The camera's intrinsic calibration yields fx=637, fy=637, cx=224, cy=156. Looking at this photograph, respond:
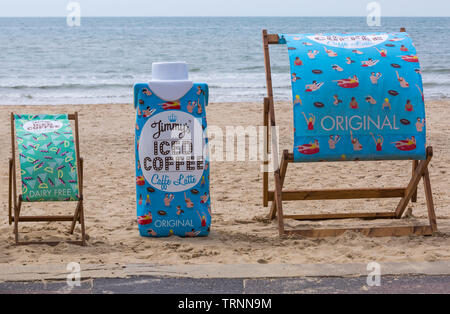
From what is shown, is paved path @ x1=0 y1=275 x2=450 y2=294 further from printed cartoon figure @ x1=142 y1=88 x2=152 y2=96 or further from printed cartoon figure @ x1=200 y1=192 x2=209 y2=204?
printed cartoon figure @ x1=142 y1=88 x2=152 y2=96

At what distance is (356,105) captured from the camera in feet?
15.8

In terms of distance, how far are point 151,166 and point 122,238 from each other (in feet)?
2.05

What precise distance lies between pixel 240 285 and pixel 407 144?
186 centimetres

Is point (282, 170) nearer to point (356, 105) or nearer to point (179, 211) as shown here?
point (356, 105)

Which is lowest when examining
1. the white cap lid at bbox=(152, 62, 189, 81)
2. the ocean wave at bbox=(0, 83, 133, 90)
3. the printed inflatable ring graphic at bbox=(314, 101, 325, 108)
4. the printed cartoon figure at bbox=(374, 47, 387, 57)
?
the printed inflatable ring graphic at bbox=(314, 101, 325, 108)

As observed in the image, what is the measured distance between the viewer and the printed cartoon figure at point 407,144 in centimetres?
484

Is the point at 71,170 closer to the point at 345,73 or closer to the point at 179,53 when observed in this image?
the point at 345,73

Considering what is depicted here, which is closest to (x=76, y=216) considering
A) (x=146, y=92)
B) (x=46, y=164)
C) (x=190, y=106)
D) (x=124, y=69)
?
(x=46, y=164)

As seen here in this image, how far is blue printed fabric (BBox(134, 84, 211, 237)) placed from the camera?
4730 millimetres

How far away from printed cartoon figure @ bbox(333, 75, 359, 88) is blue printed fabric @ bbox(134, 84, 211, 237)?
3.34ft

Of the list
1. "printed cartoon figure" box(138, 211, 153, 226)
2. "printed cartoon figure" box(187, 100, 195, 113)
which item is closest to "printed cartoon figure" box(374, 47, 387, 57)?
"printed cartoon figure" box(187, 100, 195, 113)

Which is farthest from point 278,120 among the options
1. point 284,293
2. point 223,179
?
point 284,293

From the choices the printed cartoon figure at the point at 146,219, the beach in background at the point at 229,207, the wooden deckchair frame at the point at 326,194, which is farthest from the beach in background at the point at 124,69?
the printed cartoon figure at the point at 146,219

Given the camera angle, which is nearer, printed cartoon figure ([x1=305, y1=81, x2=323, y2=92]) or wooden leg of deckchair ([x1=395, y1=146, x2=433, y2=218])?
printed cartoon figure ([x1=305, y1=81, x2=323, y2=92])
